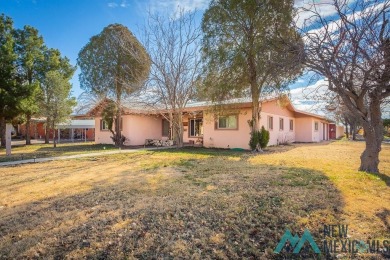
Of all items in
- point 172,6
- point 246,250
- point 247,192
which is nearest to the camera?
point 246,250

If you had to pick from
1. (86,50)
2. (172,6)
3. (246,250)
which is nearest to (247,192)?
(246,250)

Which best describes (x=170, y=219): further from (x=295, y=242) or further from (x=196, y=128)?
(x=196, y=128)

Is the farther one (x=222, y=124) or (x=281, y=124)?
(x=281, y=124)

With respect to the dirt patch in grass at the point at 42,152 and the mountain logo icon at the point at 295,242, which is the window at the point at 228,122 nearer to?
the dirt patch in grass at the point at 42,152

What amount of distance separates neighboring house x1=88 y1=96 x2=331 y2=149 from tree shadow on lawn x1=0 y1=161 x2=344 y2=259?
377 inches

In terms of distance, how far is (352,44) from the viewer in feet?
17.3

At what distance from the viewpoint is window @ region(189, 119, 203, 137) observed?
1952 centimetres

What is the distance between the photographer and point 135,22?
15.4 metres

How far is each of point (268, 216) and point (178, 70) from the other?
42.6ft

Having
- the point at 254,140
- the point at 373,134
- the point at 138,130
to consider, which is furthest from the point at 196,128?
the point at 373,134

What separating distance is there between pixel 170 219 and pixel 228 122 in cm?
1351

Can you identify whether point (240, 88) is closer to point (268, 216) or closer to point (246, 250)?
point (268, 216)

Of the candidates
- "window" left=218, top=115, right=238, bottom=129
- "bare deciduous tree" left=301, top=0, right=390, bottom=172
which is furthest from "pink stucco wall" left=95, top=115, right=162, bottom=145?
"bare deciduous tree" left=301, top=0, right=390, bottom=172

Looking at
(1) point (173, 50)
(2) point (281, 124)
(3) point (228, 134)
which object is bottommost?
(3) point (228, 134)
